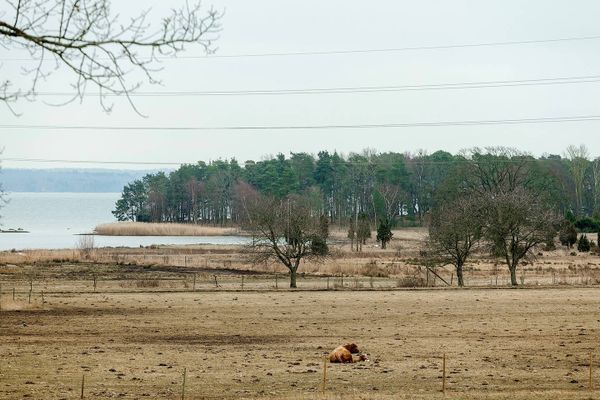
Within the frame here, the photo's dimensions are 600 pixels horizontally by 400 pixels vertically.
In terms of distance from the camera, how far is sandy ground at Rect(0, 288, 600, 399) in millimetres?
25094

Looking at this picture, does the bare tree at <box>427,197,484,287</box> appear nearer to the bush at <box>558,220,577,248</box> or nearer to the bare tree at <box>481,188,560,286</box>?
the bare tree at <box>481,188,560,286</box>

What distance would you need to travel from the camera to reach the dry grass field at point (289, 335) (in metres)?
25.3

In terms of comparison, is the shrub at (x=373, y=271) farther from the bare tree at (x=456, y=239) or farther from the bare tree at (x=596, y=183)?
the bare tree at (x=596, y=183)

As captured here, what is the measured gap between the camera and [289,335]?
38.4m

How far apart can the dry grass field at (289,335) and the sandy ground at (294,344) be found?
7cm

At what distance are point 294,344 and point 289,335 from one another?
119 inches

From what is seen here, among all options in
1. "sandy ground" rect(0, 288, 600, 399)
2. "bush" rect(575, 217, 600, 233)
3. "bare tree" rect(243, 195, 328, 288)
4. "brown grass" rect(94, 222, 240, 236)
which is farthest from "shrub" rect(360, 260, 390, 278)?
"brown grass" rect(94, 222, 240, 236)

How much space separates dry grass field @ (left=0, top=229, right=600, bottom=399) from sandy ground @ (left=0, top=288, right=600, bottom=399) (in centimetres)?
7

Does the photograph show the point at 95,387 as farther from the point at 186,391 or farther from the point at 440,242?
the point at 440,242

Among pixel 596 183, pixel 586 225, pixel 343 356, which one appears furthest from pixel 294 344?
pixel 596 183

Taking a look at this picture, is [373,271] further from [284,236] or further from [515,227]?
[515,227]

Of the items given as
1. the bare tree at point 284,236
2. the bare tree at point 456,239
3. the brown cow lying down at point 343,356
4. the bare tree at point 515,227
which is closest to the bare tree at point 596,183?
the bare tree at point 515,227

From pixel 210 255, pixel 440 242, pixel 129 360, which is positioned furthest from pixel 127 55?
pixel 210 255

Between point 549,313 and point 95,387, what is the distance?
28.9 meters
